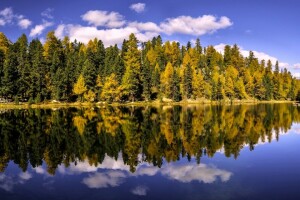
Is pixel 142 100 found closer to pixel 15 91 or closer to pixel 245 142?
pixel 15 91

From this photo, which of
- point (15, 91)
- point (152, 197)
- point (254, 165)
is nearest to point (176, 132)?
point (254, 165)

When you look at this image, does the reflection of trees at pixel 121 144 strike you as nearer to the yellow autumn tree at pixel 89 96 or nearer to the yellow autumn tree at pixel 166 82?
the yellow autumn tree at pixel 89 96

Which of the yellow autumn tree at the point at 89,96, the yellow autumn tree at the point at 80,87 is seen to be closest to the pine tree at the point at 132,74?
the yellow autumn tree at the point at 89,96

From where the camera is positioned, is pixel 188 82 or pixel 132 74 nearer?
pixel 132 74

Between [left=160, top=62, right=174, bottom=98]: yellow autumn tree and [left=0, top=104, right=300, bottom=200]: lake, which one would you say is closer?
[left=0, top=104, right=300, bottom=200]: lake

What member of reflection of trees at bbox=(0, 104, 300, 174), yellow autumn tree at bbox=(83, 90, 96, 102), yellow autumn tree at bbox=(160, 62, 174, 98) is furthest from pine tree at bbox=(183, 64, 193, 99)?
reflection of trees at bbox=(0, 104, 300, 174)

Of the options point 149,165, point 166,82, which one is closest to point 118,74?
point 166,82

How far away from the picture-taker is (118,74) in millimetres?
116000

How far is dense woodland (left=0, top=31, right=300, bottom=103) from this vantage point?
10562 cm

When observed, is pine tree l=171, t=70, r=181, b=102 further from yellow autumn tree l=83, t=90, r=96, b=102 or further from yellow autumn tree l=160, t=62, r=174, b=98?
yellow autumn tree l=83, t=90, r=96, b=102

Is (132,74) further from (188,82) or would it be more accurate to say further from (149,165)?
(149,165)

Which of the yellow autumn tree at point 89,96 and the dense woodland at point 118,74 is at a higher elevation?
the dense woodland at point 118,74

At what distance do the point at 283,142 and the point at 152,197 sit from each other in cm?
2076

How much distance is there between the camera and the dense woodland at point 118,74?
347ft
